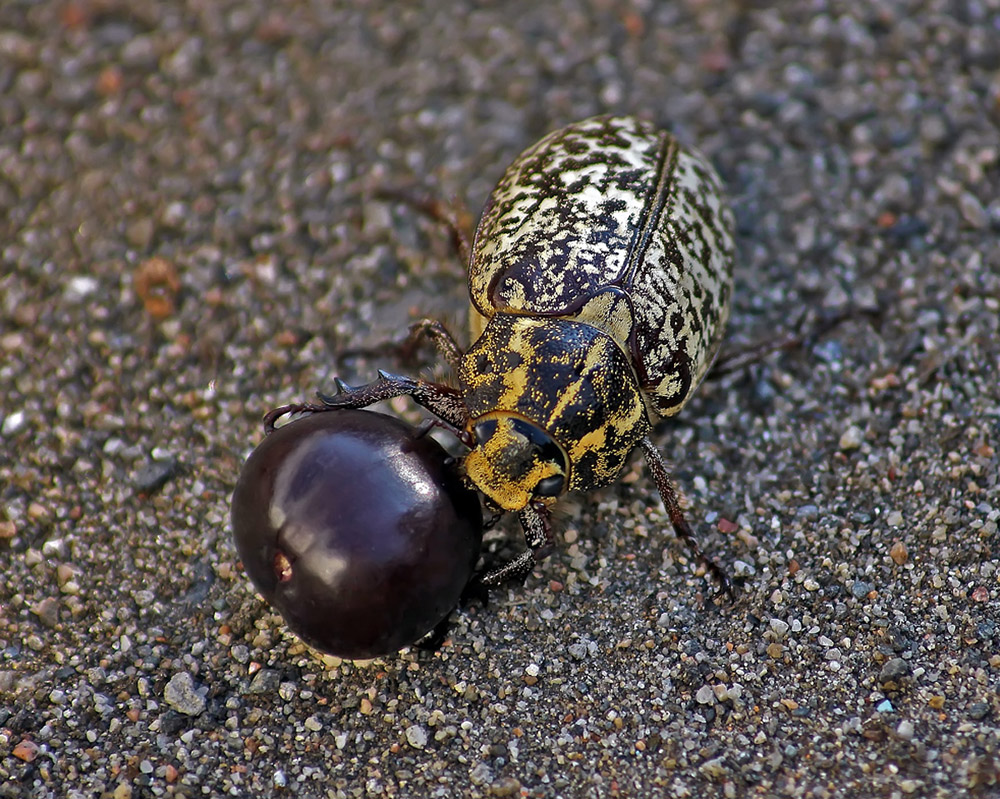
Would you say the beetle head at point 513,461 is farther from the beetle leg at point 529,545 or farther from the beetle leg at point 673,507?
the beetle leg at point 673,507

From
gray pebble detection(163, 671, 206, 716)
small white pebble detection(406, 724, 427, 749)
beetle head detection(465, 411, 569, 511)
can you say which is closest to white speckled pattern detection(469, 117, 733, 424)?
beetle head detection(465, 411, 569, 511)

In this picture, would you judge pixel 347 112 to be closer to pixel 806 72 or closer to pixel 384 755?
pixel 806 72

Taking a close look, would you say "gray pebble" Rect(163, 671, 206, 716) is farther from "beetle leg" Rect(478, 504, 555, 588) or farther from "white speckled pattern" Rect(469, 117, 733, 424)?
"white speckled pattern" Rect(469, 117, 733, 424)

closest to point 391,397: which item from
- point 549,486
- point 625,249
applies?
point 549,486

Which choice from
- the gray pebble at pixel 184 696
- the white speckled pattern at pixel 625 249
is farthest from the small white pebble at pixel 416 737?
the white speckled pattern at pixel 625 249

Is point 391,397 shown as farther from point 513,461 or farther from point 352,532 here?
point 352,532

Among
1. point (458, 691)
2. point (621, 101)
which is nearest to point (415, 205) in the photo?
point (621, 101)

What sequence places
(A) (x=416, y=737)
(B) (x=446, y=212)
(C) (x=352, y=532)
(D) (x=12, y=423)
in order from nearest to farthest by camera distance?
1. (C) (x=352, y=532)
2. (A) (x=416, y=737)
3. (D) (x=12, y=423)
4. (B) (x=446, y=212)
